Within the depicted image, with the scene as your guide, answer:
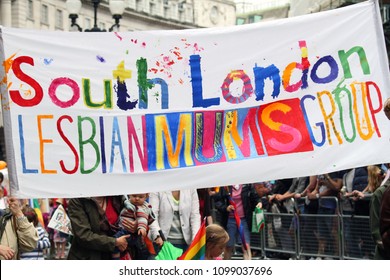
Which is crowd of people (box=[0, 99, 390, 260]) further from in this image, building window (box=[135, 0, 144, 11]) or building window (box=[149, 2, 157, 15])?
building window (box=[149, 2, 157, 15])

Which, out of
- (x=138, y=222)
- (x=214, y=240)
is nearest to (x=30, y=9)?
(x=138, y=222)

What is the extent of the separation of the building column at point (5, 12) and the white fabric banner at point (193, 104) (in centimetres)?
6993

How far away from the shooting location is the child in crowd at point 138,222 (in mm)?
9508

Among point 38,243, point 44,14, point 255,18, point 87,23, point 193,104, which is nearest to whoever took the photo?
point 193,104

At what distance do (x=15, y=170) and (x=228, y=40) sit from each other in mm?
1848

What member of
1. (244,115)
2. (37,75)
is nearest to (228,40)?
(244,115)

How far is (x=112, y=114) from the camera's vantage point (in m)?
8.40

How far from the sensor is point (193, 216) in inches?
463

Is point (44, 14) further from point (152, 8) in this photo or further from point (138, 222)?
point (138, 222)

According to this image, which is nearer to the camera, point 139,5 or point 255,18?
point 139,5

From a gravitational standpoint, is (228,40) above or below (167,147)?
above

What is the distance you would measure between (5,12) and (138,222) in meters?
69.5
